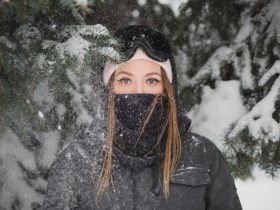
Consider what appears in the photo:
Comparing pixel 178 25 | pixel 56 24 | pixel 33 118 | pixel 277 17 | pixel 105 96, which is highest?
pixel 178 25

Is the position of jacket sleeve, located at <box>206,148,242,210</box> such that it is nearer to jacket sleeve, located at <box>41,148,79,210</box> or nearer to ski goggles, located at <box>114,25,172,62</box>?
ski goggles, located at <box>114,25,172,62</box>

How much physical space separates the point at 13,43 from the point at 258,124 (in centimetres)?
190

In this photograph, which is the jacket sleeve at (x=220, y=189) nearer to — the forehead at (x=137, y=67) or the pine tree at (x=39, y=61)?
the forehead at (x=137, y=67)

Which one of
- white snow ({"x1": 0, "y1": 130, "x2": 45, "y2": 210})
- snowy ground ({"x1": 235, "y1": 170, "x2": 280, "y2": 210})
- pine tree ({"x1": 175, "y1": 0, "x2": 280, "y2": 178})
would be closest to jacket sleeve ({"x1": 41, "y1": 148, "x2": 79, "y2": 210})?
white snow ({"x1": 0, "y1": 130, "x2": 45, "y2": 210})

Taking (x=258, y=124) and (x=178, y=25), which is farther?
(x=178, y=25)

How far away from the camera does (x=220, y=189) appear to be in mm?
3100

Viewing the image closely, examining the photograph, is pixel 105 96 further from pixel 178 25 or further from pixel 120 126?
pixel 178 25

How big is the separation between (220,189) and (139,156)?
0.68 metres

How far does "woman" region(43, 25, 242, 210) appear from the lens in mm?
2818

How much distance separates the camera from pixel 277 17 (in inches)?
137

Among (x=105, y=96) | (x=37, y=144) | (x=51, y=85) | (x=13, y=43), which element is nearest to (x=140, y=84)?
(x=105, y=96)

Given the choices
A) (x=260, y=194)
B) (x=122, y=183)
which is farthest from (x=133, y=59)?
(x=260, y=194)

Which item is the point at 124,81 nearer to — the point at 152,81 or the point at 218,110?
the point at 152,81

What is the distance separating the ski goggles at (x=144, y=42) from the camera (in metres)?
2.99
